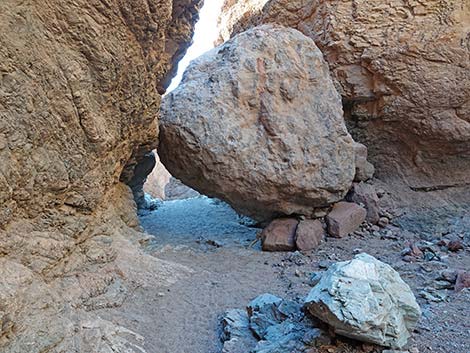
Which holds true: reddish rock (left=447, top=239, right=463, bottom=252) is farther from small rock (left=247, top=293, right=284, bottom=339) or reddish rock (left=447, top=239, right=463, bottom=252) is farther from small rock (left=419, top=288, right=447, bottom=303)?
small rock (left=247, top=293, right=284, bottom=339)

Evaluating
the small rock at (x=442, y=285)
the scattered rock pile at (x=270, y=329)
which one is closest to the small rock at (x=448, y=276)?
the small rock at (x=442, y=285)

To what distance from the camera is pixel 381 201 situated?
645 cm

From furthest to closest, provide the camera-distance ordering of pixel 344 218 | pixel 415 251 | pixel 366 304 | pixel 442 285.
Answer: pixel 344 218 < pixel 415 251 < pixel 442 285 < pixel 366 304

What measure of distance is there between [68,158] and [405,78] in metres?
5.34

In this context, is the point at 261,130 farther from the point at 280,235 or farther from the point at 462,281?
the point at 462,281

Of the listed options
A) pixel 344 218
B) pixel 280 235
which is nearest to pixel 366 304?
pixel 280 235

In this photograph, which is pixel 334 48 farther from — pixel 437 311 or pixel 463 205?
pixel 437 311

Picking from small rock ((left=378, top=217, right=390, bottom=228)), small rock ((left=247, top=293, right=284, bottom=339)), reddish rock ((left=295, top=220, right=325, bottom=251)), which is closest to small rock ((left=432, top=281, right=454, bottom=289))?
small rock ((left=247, top=293, right=284, bottom=339))

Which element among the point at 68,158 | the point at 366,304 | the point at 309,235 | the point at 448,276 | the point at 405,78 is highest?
the point at 68,158

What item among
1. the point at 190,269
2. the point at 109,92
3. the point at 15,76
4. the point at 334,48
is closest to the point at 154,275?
the point at 190,269

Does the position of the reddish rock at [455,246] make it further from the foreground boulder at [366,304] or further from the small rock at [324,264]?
the foreground boulder at [366,304]

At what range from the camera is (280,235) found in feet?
18.6

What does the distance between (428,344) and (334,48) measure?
5.24 metres

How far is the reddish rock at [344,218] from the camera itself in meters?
5.75
